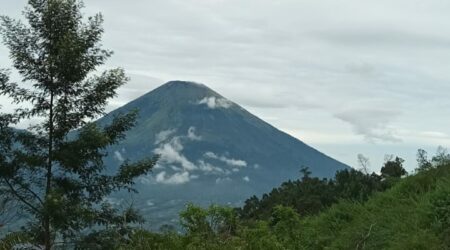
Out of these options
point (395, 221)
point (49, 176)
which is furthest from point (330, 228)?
point (49, 176)

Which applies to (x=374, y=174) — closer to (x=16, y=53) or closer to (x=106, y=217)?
(x=106, y=217)

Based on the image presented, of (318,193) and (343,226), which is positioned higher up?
(318,193)

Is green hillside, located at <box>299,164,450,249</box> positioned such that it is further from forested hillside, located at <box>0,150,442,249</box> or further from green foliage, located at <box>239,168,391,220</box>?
green foliage, located at <box>239,168,391,220</box>

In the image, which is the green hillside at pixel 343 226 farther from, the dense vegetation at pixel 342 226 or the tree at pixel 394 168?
the tree at pixel 394 168

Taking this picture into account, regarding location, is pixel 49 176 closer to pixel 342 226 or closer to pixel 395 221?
pixel 342 226

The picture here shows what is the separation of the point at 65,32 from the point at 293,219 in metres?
10.9

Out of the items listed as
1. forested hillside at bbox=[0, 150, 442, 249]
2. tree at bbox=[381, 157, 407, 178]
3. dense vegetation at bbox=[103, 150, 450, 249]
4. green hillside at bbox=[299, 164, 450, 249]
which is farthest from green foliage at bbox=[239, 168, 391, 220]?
dense vegetation at bbox=[103, 150, 450, 249]

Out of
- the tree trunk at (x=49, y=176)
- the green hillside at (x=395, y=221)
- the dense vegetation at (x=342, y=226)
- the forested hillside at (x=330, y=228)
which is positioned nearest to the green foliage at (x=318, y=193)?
the green hillside at (x=395, y=221)

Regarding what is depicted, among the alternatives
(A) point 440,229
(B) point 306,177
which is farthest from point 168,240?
(B) point 306,177

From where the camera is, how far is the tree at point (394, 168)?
31.6m

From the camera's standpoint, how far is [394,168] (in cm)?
3241

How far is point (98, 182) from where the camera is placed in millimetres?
17203

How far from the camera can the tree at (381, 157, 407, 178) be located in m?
31.6

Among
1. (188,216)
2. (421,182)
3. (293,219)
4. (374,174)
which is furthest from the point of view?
(374,174)
